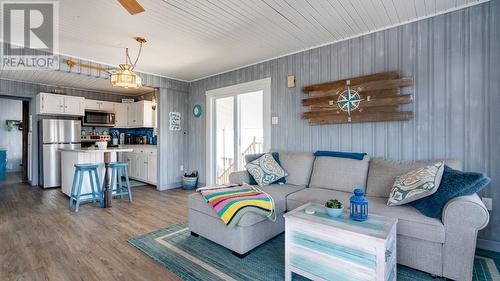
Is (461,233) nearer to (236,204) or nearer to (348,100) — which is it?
(236,204)

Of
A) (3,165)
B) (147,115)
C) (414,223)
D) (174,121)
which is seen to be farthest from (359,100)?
(3,165)

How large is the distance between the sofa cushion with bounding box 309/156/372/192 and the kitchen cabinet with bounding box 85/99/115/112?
571 centimetres

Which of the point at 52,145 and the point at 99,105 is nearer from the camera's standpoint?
the point at 52,145

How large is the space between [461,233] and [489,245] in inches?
42.4

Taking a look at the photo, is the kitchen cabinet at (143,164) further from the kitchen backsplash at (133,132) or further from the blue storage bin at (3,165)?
the blue storage bin at (3,165)

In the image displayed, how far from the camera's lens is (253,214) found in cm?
218

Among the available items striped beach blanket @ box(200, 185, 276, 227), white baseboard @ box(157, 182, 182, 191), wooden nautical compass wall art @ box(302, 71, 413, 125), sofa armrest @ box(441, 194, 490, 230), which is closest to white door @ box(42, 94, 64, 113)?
white baseboard @ box(157, 182, 182, 191)

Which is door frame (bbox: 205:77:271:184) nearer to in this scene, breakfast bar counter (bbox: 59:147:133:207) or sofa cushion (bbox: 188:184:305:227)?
sofa cushion (bbox: 188:184:305:227)

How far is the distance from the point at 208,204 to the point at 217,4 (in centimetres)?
199

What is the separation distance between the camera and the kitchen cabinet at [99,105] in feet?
A: 19.2

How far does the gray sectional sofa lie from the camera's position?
1688 millimetres

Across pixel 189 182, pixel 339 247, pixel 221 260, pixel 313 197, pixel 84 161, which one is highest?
pixel 84 161

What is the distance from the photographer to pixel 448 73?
2434 mm

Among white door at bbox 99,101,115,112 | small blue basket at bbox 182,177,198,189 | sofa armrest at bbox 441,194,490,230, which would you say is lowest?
small blue basket at bbox 182,177,198,189
